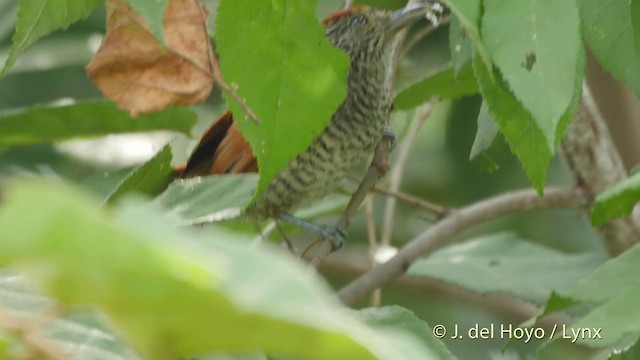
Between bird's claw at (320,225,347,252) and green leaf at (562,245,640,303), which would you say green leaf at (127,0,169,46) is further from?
bird's claw at (320,225,347,252)

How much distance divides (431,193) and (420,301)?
1.48 feet

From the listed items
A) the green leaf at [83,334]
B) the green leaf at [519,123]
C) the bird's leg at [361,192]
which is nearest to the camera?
the green leaf at [83,334]

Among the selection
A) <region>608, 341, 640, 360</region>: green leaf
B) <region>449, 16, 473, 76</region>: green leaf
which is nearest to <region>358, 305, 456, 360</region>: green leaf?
<region>608, 341, 640, 360</region>: green leaf

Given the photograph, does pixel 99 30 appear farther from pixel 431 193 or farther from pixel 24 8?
pixel 24 8

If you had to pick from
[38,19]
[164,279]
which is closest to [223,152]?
[38,19]

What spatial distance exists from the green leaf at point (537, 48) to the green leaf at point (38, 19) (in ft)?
2.04

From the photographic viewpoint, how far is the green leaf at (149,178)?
6.28 ft

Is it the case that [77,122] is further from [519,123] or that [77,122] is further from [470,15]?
[470,15]

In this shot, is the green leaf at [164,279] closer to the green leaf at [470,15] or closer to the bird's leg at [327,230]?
the green leaf at [470,15]

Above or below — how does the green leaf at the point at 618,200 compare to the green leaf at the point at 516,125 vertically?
below

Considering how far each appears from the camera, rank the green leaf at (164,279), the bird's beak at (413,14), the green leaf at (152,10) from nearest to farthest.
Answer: the green leaf at (164,279) → the green leaf at (152,10) → the bird's beak at (413,14)

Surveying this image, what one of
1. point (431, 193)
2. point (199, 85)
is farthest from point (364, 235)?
point (199, 85)

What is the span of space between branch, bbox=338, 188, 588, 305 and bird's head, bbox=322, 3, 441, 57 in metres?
0.49

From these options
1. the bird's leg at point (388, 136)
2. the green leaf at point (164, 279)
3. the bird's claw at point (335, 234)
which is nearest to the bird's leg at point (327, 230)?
the bird's claw at point (335, 234)
